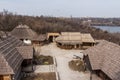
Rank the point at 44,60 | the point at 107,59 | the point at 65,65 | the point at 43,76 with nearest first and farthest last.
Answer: the point at 107,59 → the point at 43,76 → the point at 65,65 → the point at 44,60

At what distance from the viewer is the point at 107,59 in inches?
848

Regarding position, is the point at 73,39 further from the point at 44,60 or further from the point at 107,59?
the point at 107,59

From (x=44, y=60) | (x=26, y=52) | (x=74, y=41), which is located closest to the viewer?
(x=26, y=52)

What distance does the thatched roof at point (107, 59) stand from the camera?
18861mm

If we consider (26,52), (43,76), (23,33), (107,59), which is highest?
(23,33)

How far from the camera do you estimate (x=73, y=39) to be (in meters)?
38.8

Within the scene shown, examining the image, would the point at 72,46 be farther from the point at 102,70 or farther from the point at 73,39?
the point at 102,70

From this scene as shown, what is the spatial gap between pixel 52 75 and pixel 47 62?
5625mm

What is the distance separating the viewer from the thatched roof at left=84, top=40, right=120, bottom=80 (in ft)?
61.9

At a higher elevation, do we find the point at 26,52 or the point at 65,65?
the point at 26,52

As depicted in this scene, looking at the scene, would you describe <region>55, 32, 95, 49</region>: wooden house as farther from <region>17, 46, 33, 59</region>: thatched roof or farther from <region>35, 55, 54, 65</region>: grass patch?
<region>17, 46, 33, 59</region>: thatched roof

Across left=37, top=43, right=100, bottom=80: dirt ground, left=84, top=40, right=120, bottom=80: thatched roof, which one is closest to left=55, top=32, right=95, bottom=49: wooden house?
left=37, top=43, right=100, bottom=80: dirt ground

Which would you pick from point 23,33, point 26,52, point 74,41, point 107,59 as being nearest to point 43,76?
point 26,52

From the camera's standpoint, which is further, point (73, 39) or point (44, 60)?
point (73, 39)
